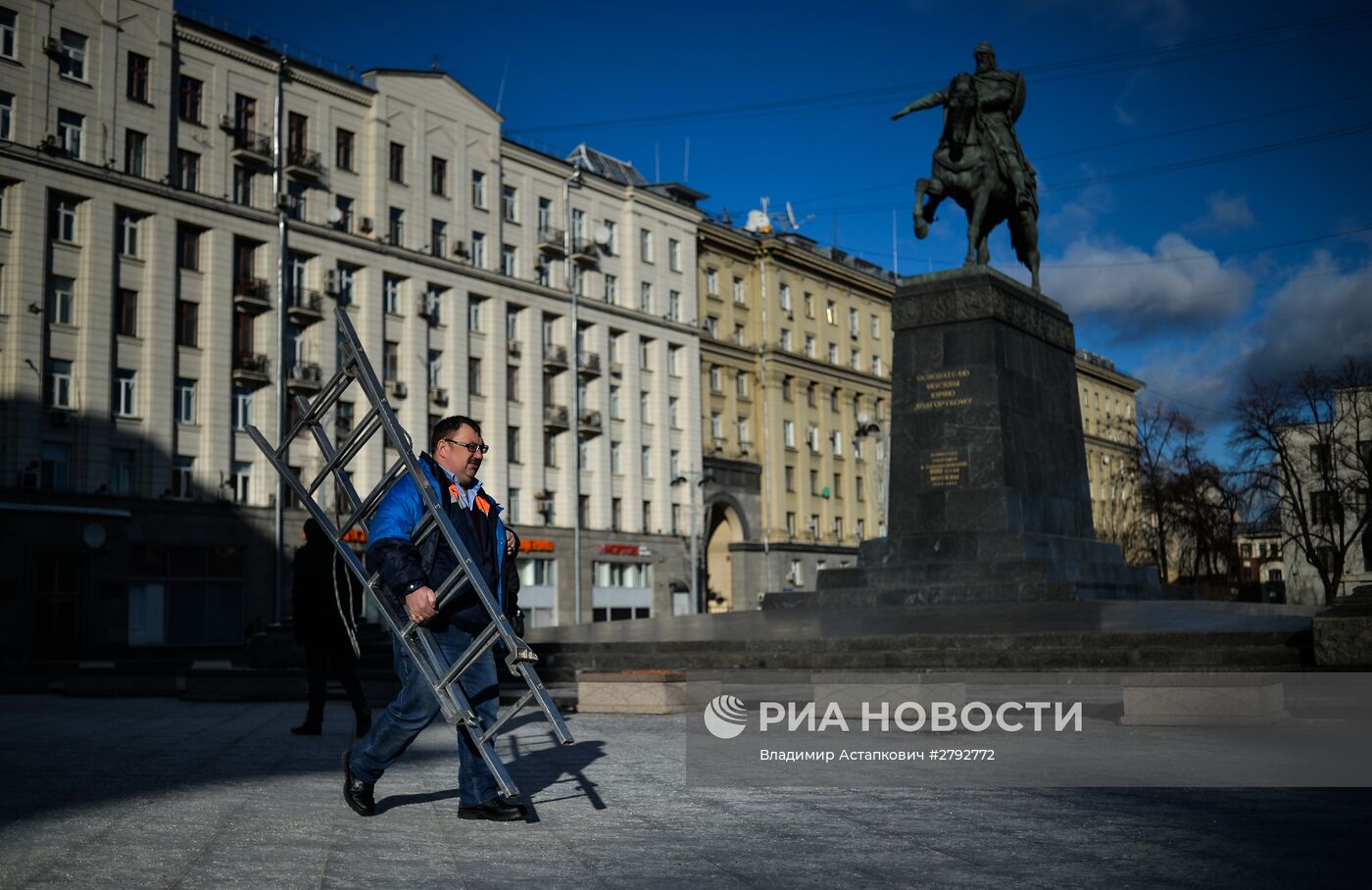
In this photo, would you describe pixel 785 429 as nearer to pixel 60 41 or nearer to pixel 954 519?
pixel 60 41

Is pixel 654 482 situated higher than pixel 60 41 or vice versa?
pixel 60 41

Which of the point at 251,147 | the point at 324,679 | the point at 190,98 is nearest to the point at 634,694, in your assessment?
the point at 324,679

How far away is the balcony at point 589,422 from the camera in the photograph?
61.3m

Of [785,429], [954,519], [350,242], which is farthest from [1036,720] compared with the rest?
[785,429]

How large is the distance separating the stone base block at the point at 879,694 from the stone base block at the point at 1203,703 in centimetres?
134

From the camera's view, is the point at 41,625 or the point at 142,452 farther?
the point at 142,452

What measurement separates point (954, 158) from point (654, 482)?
144 ft

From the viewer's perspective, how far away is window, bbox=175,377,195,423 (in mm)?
45281

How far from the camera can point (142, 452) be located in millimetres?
43562

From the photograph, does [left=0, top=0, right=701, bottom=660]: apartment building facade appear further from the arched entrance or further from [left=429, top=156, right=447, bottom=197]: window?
the arched entrance

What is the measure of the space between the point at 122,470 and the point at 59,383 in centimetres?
334

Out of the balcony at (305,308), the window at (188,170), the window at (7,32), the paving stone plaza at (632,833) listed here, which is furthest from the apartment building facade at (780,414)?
the paving stone plaza at (632,833)

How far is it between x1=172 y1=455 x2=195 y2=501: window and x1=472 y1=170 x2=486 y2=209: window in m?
18.2

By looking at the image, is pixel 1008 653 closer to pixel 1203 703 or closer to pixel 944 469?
pixel 1203 703
